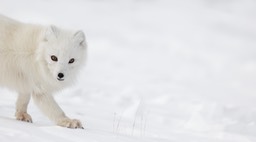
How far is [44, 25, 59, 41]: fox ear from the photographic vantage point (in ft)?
17.9

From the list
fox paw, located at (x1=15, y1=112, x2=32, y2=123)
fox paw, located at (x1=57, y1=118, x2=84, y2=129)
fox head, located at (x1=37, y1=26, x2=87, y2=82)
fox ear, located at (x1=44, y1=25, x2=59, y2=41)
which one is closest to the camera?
fox paw, located at (x1=57, y1=118, x2=84, y2=129)

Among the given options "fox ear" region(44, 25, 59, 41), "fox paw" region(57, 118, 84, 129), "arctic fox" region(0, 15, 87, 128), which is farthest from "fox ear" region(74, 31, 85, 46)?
"fox paw" region(57, 118, 84, 129)

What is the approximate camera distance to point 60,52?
17.5 feet

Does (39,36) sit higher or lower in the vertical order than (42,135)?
higher

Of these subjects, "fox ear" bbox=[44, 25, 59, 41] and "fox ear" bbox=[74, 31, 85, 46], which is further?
"fox ear" bbox=[74, 31, 85, 46]

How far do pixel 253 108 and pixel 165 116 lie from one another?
2.46 metres

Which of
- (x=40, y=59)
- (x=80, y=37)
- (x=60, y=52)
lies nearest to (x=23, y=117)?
(x=40, y=59)

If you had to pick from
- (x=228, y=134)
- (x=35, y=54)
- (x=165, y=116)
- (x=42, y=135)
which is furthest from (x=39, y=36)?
(x=165, y=116)

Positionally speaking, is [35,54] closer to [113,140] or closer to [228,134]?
[113,140]

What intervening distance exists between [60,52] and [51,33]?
264mm

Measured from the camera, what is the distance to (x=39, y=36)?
5.63 m

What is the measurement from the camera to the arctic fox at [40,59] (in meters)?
5.43

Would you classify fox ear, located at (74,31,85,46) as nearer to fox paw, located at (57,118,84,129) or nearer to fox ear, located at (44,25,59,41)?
fox ear, located at (44,25,59,41)

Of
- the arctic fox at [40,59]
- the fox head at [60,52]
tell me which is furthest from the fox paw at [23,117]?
the fox head at [60,52]
